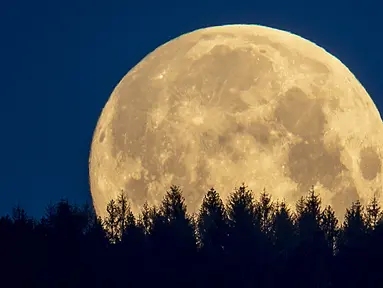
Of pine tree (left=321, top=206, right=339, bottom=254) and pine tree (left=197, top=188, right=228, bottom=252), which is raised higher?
pine tree (left=197, top=188, right=228, bottom=252)

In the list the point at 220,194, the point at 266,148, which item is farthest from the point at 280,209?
the point at 266,148

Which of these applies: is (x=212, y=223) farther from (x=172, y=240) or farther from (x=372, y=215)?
(x=372, y=215)

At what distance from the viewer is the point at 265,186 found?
229 feet

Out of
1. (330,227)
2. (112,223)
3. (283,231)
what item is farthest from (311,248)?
(112,223)

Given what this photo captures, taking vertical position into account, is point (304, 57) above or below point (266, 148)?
above

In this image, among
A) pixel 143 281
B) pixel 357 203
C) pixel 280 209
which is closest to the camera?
pixel 143 281

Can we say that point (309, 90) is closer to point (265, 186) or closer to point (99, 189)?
point (265, 186)

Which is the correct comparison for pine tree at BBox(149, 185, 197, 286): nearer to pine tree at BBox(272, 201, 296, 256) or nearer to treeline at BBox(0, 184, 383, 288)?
treeline at BBox(0, 184, 383, 288)

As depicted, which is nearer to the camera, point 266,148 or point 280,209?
point 266,148

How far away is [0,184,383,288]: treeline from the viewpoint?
67.4 metres

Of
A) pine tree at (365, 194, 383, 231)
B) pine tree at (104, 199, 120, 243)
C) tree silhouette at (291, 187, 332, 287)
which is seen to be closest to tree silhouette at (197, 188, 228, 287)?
tree silhouette at (291, 187, 332, 287)

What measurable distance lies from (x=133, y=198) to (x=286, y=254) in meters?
9.23

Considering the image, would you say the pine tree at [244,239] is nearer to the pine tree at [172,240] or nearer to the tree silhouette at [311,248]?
the tree silhouette at [311,248]

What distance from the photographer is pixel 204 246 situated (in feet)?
241
